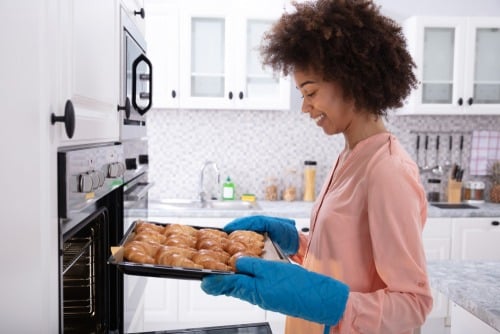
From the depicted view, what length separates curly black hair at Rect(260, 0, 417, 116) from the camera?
1.20 meters

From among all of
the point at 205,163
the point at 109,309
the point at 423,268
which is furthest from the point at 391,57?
the point at 205,163

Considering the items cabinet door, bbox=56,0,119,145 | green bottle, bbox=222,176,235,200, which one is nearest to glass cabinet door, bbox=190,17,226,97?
green bottle, bbox=222,176,235,200

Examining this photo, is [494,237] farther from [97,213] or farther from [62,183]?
[62,183]

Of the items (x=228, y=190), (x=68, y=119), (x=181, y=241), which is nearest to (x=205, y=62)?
(x=228, y=190)

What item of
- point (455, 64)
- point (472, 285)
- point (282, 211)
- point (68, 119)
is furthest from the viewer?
point (455, 64)

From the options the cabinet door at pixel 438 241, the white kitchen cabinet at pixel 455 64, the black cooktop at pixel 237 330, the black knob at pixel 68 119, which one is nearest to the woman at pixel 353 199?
the black cooktop at pixel 237 330

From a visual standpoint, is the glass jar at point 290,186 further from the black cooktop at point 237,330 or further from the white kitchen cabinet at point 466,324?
the black cooktop at point 237,330

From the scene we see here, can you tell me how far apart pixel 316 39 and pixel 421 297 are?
65cm

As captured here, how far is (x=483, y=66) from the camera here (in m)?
3.45

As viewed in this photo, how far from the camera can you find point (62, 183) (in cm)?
93

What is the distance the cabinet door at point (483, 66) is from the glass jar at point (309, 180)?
115 cm

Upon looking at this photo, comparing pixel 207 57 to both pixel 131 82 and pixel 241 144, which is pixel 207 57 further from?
pixel 131 82

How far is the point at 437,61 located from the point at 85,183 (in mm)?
3001

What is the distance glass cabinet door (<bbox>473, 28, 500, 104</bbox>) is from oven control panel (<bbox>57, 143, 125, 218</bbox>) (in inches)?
115
